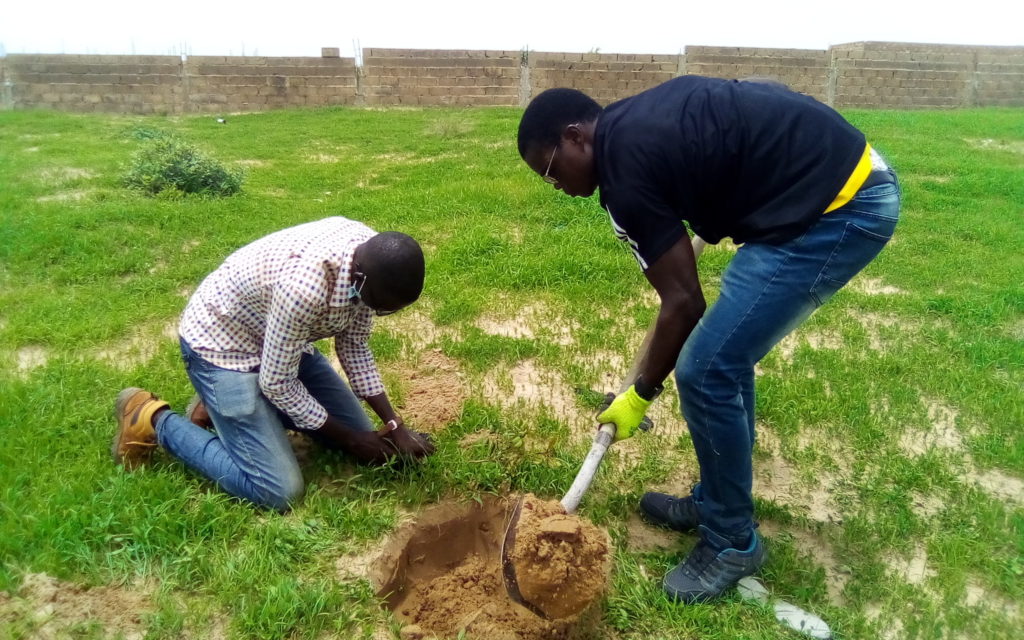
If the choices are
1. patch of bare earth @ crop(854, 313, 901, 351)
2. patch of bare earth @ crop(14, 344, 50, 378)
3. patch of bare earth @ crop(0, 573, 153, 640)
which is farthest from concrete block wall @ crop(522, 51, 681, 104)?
patch of bare earth @ crop(0, 573, 153, 640)

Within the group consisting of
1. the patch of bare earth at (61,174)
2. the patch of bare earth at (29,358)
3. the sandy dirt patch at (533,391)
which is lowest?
the sandy dirt patch at (533,391)

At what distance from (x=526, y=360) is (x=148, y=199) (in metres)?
5.39

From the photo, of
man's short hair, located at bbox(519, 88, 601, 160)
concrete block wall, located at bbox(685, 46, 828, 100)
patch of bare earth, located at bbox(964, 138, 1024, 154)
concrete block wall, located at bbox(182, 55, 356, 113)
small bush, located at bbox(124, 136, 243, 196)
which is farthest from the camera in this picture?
concrete block wall, located at bbox(685, 46, 828, 100)

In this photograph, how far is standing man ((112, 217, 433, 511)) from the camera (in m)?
2.50

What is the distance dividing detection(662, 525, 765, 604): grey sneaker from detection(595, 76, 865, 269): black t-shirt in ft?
3.51

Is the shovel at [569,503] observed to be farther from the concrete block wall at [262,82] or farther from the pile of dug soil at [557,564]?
the concrete block wall at [262,82]

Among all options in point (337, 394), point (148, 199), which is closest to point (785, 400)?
point (337, 394)

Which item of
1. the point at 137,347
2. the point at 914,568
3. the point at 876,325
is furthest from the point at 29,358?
the point at 876,325

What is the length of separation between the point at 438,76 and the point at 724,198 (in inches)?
656

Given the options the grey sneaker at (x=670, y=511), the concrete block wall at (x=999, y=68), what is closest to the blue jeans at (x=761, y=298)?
the grey sneaker at (x=670, y=511)

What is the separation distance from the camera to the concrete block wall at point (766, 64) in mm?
18188

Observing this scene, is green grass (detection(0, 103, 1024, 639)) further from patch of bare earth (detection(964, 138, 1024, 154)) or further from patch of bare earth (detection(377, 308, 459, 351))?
patch of bare earth (detection(964, 138, 1024, 154))

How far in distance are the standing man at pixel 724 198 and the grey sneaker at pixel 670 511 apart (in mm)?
575

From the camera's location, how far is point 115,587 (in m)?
2.41
